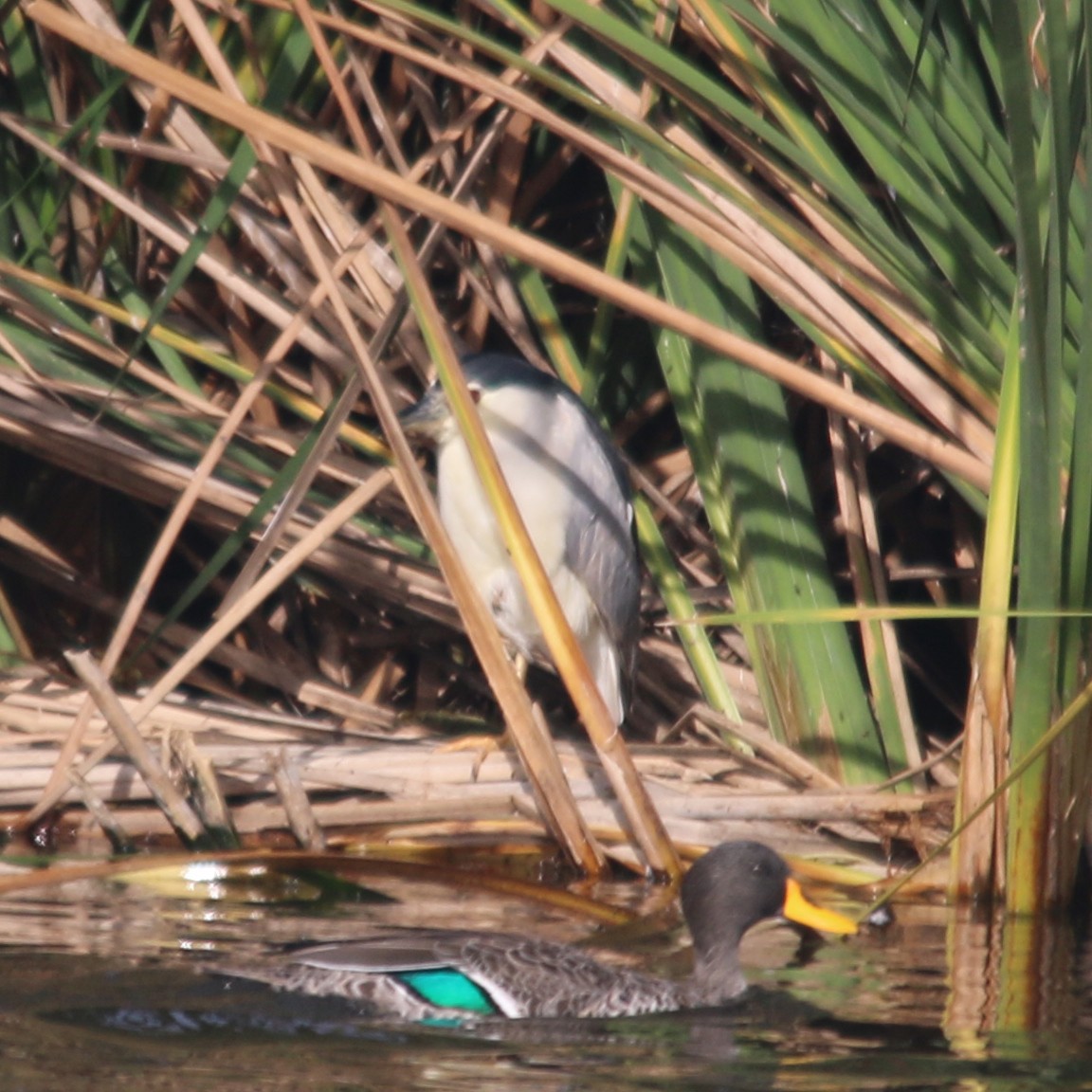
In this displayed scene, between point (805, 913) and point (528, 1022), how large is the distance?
814 mm

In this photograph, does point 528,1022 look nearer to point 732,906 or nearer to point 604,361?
point 732,906

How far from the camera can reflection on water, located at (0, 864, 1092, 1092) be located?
335 cm

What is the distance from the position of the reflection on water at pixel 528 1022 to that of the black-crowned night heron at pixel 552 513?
1772 millimetres

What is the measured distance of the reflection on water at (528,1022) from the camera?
3354 mm

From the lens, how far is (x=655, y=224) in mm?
5359

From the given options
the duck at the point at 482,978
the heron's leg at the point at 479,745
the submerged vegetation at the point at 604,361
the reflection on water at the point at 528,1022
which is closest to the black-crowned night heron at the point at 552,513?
the submerged vegetation at the point at 604,361

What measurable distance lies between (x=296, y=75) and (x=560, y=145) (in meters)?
1.09

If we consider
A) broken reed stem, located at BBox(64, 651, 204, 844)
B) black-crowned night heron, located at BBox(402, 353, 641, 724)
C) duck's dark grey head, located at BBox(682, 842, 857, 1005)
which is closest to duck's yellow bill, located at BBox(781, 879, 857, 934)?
duck's dark grey head, located at BBox(682, 842, 857, 1005)

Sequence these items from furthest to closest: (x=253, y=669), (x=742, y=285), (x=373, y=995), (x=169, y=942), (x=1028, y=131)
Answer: (x=253, y=669), (x=742, y=285), (x=169, y=942), (x=373, y=995), (x=1028, y=131)

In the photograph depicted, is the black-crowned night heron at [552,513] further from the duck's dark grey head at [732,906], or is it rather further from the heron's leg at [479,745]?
the duck's dark grey head at [732,906]

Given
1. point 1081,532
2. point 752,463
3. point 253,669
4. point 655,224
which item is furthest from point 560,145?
point 1081,532

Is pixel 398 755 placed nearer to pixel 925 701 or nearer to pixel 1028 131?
pixel 925 701

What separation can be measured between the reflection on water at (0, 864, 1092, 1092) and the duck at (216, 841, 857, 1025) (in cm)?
4

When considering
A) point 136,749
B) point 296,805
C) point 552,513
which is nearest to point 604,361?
point 552,513
